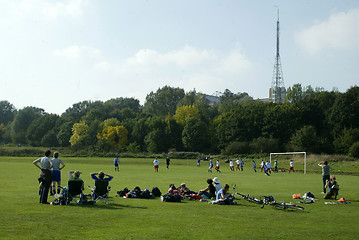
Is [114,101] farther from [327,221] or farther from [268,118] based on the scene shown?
[327,221]

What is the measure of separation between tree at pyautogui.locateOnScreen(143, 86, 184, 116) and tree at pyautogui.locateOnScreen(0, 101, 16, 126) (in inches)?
3181

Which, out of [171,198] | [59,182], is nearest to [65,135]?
[59,182]

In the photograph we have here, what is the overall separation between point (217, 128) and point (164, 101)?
55.2 metres

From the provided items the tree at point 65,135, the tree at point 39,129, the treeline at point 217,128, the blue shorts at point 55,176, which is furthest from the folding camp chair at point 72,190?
the tree at point 39,129

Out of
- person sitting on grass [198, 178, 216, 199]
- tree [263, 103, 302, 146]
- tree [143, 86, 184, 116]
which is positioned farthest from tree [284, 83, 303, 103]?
person sitting on grass [198, 178, 216, 199]

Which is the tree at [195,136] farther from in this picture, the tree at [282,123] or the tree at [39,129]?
the tree at [39,129]

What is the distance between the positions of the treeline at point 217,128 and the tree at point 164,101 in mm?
399

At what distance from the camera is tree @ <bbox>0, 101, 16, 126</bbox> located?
191250mm

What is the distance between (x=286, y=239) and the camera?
9.43m

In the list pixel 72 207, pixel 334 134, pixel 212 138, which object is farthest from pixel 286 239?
pixel 212 138

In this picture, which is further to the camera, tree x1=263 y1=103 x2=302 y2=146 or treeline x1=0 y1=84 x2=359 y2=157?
tree x1=263 y1=103 x2=302 y2=146

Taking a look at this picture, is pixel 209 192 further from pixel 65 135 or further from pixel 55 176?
pixel 65 135

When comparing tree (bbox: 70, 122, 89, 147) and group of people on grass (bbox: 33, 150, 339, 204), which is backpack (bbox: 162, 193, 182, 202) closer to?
group of people on grass (bbox: 33, 150, 339, 204)

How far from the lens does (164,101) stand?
153000 mm
